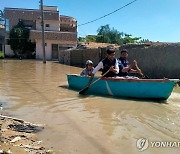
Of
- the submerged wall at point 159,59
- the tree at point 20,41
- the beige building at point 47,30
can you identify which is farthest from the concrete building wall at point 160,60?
the tree at point 20,41

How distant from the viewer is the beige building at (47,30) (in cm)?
4503

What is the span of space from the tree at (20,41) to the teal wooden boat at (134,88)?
114 feet

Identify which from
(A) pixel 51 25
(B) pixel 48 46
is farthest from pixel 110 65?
(A) pixel 51 25

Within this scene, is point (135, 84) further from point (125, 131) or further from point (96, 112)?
point (125, 131)

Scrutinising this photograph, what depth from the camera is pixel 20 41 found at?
146 ft

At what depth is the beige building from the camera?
4503 centimetres

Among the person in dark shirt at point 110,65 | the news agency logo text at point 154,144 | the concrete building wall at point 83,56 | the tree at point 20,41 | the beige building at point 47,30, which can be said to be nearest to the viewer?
the news agency logo text at point 154,144

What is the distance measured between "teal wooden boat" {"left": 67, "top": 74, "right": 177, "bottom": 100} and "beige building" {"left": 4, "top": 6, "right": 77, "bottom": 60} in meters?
34.2

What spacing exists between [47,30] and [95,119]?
134 ft

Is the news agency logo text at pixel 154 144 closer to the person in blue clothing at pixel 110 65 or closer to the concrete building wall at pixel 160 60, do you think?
the person in blue clothing at pixel 110 65

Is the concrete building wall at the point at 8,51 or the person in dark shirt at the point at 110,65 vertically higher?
the person in dark shirt at the point at 110,65

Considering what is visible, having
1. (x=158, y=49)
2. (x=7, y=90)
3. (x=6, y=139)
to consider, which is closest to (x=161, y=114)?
(x=6, y=139)

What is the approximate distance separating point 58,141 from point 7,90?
22.9ft

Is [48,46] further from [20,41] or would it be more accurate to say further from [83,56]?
[83,56]
